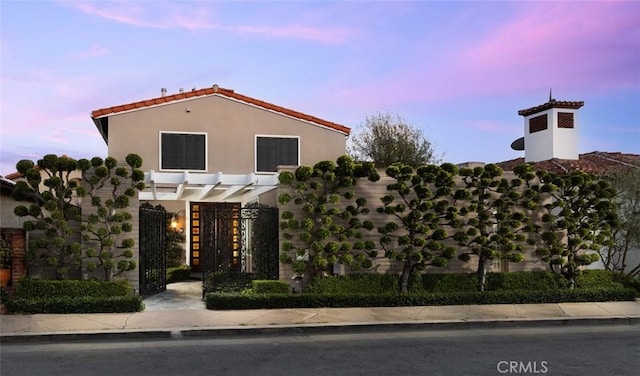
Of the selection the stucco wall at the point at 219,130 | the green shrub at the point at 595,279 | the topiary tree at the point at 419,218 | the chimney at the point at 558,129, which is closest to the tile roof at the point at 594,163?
the chimney at the point at 558,129

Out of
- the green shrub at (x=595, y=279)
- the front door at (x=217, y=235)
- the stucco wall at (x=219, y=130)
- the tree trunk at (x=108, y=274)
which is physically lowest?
the green shrub at (x=595, y=279)

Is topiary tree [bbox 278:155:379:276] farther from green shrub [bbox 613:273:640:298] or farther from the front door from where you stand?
green shrub [bbox 613:273:640:298]

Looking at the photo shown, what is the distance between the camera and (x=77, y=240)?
12.1 meters

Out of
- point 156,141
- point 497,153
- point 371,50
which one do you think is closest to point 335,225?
point 371,50

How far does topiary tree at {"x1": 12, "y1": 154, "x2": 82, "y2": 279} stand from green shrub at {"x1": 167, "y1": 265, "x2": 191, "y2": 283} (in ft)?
18.4

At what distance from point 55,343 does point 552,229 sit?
11.3 m

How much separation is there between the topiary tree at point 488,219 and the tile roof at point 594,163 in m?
4.09

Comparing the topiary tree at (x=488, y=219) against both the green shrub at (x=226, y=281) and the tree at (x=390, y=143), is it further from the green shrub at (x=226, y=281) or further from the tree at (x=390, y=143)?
the tree at (x=390, y=143)

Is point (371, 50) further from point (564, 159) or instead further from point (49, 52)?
point (564, 159)

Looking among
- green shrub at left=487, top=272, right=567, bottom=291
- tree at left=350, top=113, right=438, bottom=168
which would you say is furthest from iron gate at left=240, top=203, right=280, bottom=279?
tree at left=350, top=113, right=438, bottom=168

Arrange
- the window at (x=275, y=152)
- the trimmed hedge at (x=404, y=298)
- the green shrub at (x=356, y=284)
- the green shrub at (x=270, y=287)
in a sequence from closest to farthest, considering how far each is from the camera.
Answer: the trimmed hedge at (x=404, y=298) → the green shrub at (x=270, y=287) → the green shrub at (x=356, y=284) → the window at (x=275, y=152)

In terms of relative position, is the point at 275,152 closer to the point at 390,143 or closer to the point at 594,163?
the point at 594,163

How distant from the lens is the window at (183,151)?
1836cm

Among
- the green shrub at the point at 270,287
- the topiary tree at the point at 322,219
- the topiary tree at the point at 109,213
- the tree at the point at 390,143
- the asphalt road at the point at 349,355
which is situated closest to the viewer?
the asphalt road at the point at 349,355
